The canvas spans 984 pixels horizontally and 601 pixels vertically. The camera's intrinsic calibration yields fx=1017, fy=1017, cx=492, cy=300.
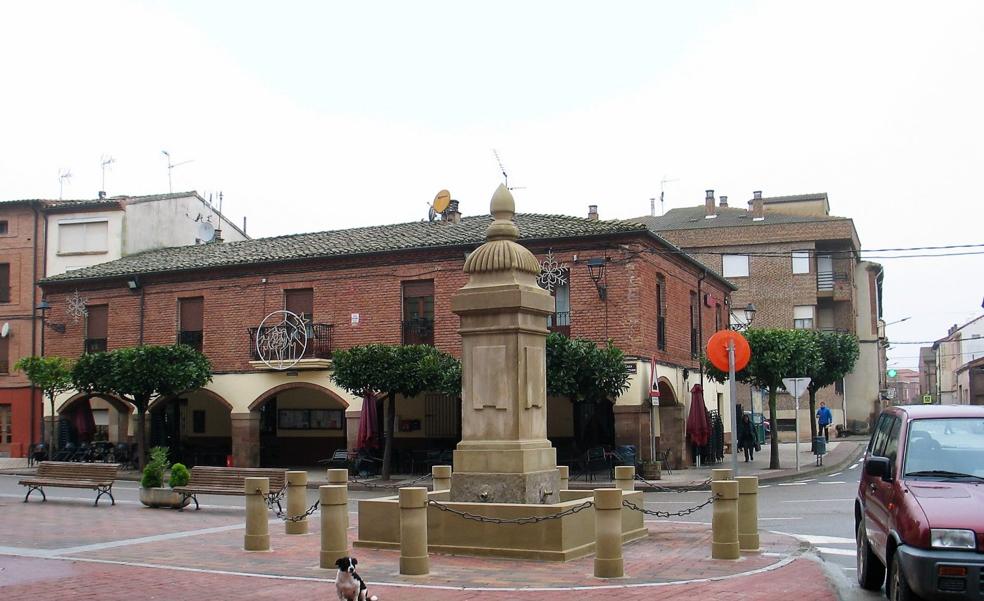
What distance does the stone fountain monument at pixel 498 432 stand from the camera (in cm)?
1166

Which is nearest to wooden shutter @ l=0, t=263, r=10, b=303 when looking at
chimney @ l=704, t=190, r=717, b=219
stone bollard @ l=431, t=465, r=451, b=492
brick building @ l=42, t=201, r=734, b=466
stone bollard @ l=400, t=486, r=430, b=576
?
brick building @ l=42, t=201, r=734, b=466

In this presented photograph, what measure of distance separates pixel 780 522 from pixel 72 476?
13982mm

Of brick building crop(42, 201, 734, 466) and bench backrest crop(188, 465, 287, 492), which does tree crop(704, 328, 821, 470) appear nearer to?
brick building crop(42, 201, 734, 466)

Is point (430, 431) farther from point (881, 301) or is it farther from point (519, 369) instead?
point (881, 301)

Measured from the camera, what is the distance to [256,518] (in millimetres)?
12539

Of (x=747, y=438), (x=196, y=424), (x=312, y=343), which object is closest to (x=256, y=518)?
(x=312, y=343)

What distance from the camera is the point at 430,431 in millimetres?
30422

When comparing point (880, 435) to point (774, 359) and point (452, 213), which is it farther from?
point (452, 213)

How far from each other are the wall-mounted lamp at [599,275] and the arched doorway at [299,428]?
1002 cm

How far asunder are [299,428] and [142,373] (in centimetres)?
607

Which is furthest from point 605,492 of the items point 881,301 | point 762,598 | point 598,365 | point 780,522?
point 881,301

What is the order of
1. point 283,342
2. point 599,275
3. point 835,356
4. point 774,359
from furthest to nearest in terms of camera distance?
point 835,356 → point 283,342 → point 774,359 → point 599,275

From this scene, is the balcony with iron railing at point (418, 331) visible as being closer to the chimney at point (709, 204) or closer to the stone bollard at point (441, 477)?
the stone bollard at point (441, 477)

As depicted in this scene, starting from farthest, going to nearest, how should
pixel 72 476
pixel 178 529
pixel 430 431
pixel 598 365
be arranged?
pixel 430 431
pixel 598 365
pixel 72 476
pixel 178 529
